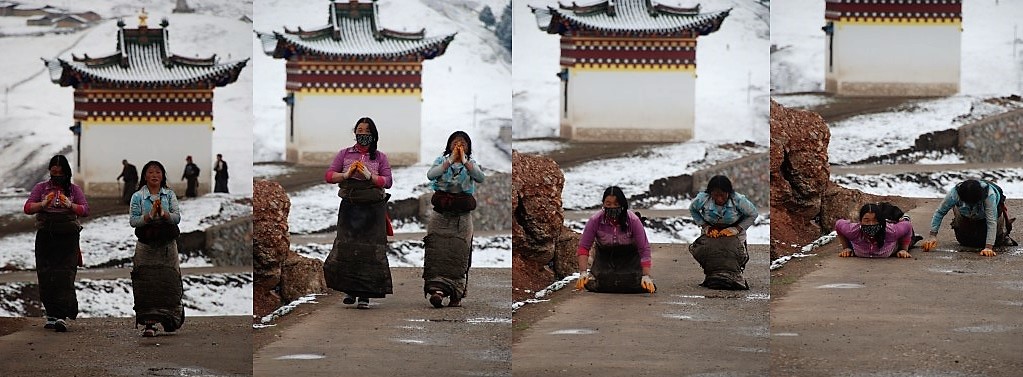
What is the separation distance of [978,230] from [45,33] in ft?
19.4

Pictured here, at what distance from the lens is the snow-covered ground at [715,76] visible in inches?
262

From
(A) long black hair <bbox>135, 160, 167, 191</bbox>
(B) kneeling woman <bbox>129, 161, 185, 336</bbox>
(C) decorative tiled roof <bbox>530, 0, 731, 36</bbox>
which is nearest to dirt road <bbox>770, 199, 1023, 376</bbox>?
(C) decorative tiled roof <bbox>530, 0, 731, 36</bbox>

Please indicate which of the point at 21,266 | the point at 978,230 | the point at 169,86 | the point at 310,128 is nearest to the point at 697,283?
the point at 310,128

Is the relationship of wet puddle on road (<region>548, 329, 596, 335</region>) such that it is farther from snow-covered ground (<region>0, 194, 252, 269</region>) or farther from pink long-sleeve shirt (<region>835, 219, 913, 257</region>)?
pink long-sleeve shirt (<region>835, 219, 913, 257</region>)

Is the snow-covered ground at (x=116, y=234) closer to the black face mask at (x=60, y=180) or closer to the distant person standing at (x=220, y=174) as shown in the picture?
the distant person standing at (x=220, y=174)

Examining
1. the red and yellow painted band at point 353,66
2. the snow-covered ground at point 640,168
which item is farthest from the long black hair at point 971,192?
the red and yellow painted band at point 353,66

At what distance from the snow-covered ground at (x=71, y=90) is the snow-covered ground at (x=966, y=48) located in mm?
3684

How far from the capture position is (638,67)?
7.12 m

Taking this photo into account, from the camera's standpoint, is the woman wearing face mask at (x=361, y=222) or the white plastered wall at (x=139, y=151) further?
the white plastered wall at (x=139, y=151)

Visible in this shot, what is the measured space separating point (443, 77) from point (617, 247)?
4.13 feet

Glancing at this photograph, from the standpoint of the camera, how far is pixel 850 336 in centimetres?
762

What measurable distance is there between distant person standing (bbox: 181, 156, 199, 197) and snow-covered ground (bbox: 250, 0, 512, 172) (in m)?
0.97

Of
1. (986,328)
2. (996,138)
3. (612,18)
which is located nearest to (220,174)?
(612,18)

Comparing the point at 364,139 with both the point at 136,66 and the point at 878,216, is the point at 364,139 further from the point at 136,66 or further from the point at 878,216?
the point at 878,216
